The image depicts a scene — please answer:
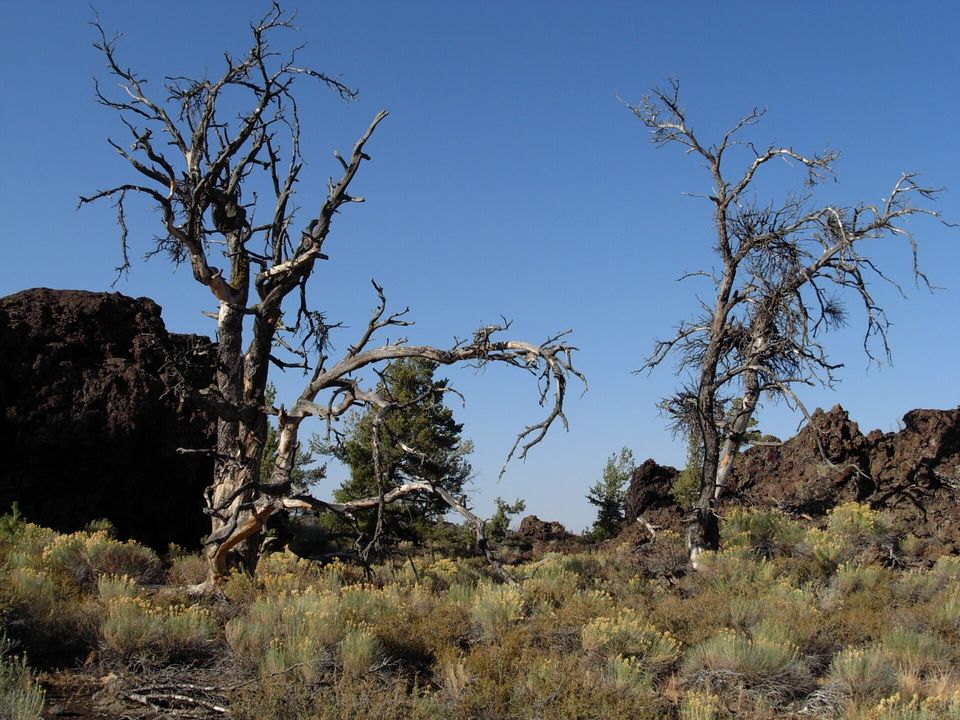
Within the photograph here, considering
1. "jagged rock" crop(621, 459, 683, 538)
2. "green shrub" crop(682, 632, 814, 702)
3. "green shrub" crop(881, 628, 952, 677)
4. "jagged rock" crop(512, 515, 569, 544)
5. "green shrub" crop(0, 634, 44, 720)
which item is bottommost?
"green shrub" crop(0, 634, 44, 720)

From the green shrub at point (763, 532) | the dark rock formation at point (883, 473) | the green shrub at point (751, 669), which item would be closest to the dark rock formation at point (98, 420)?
the green shrub at point (751, 669)

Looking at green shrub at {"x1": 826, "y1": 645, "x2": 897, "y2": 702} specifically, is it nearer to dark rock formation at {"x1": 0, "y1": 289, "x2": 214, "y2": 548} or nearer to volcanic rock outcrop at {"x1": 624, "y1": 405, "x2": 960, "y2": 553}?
volcanic rock outcrop at {"x1": 624, "y1": 405, "x2": 960, "y2": 553}

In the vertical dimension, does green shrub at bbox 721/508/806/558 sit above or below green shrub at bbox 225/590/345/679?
above

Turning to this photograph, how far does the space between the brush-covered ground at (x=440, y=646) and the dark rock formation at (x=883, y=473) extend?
6.40 m

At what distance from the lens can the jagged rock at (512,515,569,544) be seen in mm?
25609

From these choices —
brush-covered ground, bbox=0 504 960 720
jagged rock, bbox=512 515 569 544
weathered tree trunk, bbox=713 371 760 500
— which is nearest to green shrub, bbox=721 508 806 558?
weathered tree trunk, bbox=713 371 760 500

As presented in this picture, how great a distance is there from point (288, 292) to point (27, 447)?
5579mm

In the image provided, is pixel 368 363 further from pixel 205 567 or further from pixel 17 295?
pixel 17 295

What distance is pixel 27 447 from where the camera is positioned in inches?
585

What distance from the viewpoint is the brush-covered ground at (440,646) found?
8023 millimetres

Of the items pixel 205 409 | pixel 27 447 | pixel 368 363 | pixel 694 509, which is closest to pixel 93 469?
pixel 27 447

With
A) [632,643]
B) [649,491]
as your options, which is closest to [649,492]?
[649,491]

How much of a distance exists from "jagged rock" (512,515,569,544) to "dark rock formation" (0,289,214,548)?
1128 cm

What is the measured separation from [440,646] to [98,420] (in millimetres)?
Answer: 8795
